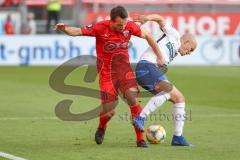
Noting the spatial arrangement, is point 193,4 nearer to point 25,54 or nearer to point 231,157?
point 25,54

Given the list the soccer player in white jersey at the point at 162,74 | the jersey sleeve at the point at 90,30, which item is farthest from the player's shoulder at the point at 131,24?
the jersey sleeve at the point at 90,30

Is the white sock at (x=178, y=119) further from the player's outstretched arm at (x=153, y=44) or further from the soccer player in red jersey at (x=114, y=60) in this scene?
the player's outstretched arm at (x=153, y=44)

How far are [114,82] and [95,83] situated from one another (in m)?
11.2

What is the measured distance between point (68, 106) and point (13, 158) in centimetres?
732

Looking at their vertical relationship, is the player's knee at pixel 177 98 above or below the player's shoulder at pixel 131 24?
below

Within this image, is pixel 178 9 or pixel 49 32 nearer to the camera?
pixel 49 32

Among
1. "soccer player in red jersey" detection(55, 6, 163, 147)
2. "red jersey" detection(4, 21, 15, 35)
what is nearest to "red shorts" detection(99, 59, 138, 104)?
"soccer player in red jersey" detection(55, 6, 163, 147)

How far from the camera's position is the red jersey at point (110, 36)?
456 inches

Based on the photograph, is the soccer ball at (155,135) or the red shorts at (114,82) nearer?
the red shorts at (114,82)

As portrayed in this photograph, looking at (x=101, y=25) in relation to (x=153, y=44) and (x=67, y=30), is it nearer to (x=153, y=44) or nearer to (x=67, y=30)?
(x=67, y=30)

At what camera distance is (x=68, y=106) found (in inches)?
701

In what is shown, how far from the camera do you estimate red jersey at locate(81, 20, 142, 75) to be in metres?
11.6

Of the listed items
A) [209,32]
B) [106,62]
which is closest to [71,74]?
[209,32]

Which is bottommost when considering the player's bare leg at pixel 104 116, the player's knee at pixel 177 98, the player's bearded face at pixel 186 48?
the player's bare leg at pixel 104 116
